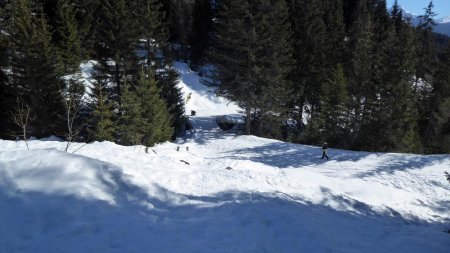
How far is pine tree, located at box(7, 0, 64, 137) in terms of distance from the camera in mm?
22953

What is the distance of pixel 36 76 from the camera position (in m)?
23.1

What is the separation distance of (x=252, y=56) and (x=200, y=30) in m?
27.3

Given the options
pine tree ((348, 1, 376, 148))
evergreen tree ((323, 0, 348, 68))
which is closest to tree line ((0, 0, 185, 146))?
pine tree ((348, 1, 376, 148))

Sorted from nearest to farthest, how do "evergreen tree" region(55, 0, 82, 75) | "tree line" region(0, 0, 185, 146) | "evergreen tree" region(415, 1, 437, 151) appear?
1. "tree line" region(0, 0, 185, 146)
2. "evergreen tree" region(55, 0, 82, 75)
3. "evergreen tree" region(415, 1, 437, 151)

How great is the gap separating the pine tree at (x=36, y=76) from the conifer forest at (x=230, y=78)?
2.6 inches

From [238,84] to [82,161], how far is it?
21.6 meters

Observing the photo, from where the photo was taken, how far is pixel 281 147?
83.3 feet

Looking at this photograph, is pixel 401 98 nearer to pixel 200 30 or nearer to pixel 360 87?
pixel 360 87

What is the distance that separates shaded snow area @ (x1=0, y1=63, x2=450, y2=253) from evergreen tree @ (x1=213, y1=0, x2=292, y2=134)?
50.1ft

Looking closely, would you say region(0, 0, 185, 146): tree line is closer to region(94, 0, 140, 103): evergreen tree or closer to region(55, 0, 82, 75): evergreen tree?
region(94, 0, 140, 103): evergreen tree

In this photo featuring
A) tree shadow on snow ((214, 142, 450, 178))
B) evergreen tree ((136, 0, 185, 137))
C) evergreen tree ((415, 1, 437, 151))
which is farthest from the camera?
evergreen tree ((415, 1, 437, 151))

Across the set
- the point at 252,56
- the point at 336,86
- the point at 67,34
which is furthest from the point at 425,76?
the point at 67,34

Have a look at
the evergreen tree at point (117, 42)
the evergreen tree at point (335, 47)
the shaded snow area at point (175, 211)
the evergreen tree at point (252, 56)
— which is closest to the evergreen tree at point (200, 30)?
the evergreen tree at point (335, 47)

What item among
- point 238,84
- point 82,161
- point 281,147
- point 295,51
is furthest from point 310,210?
point 295,51
